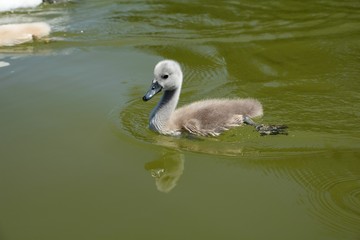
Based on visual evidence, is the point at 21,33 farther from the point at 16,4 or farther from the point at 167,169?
the point at 167,169

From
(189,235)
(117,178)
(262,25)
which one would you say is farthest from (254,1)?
(189,235)

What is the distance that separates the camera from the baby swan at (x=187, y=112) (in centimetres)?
433

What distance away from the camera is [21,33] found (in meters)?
7.19

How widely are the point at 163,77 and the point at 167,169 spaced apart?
0.83 meters

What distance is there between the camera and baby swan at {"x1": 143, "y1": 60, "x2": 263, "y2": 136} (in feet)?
14.2

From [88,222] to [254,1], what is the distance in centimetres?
639

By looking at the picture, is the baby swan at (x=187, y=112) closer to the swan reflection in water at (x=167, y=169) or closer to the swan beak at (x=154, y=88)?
the swan beak at (x=154, y=88)

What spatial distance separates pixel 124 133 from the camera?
4523 millimetres

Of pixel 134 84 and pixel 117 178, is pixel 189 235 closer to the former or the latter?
pixel 117 178

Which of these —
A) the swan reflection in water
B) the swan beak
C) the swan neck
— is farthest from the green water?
the swan beak

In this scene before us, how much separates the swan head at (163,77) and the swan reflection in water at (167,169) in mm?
539

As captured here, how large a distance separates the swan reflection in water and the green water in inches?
0.6

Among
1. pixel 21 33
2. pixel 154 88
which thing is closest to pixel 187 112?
pixel 154 88

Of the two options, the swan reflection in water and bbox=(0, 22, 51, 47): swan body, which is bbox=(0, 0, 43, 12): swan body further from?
the swan reflection in water
